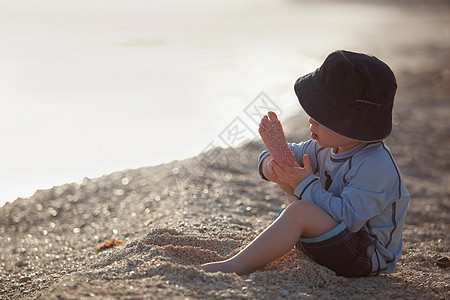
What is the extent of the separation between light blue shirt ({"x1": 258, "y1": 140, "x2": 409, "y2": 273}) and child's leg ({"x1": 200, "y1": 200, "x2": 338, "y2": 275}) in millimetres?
72

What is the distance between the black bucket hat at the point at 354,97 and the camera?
7.95 feet

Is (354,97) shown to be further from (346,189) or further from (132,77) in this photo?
(132,77)

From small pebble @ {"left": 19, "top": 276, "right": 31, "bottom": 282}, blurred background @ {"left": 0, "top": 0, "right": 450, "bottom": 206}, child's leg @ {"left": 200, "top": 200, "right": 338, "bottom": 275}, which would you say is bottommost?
child's leg @ {"left": 200, "top": 200, "right": 338, "bottom": 275}

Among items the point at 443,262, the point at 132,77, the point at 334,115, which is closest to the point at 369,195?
the point at 334,115

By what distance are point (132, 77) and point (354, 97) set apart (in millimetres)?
5637

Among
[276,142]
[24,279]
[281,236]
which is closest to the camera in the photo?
[281,236]

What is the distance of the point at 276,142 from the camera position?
267 centimetres

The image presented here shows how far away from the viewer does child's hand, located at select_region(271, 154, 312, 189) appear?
253 cm

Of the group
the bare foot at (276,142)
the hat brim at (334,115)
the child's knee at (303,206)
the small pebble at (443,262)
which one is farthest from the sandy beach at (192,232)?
the hat brim at (334,115)

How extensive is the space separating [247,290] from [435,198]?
11.6 feet

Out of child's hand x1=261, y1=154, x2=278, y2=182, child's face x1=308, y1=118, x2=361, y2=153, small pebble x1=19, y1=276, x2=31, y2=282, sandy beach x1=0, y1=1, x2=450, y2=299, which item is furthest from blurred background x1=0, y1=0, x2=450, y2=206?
child's face x1=308, y1=118, x2=361, y2=153

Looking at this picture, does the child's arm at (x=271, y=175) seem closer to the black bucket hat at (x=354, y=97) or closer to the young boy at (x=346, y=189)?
the young boy at (x=346, y=189)

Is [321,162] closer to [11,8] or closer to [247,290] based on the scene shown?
[247,290]

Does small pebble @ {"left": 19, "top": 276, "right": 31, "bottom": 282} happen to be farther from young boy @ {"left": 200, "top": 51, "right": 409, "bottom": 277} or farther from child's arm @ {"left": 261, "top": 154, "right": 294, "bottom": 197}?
child's arm @ {"left": 261, "top": 154, "right": 294, "bottom": 197}
